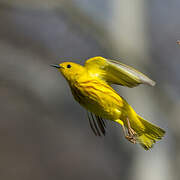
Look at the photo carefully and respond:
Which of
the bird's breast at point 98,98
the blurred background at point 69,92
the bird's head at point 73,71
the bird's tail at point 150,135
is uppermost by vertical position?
the blurred background at point 69,92

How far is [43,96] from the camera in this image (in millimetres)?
6062

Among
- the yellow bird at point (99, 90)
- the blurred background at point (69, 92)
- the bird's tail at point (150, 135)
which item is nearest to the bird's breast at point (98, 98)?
the yellow bird at point (99, 90)

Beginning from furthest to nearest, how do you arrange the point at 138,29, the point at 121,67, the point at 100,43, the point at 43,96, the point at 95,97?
the point at 138,29
the point at 100,43
the point at 43,96
the point at 95,97
the point at 121,67

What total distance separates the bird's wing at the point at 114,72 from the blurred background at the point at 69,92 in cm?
352

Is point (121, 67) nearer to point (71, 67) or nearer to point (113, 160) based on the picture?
point (71, 67)

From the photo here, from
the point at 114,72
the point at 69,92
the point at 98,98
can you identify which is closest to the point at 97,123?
the point at 98,98

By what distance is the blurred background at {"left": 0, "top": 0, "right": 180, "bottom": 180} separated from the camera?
6.26 metres

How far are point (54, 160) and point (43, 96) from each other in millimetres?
2584

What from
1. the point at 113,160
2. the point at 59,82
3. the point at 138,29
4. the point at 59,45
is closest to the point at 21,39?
the point at 59,45

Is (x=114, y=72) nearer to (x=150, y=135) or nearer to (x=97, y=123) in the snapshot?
(x=97, y=123)

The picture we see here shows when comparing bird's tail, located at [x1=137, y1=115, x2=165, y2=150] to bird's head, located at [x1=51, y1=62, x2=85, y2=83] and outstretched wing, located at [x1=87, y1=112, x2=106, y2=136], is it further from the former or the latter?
bird's head, located at [x1=51, y1=62, x2=85, y2=83]

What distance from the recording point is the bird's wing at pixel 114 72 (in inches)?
90.2

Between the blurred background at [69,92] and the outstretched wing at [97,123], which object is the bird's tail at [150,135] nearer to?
the outstretched wing at [97,123]

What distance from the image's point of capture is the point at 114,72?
2.53m
